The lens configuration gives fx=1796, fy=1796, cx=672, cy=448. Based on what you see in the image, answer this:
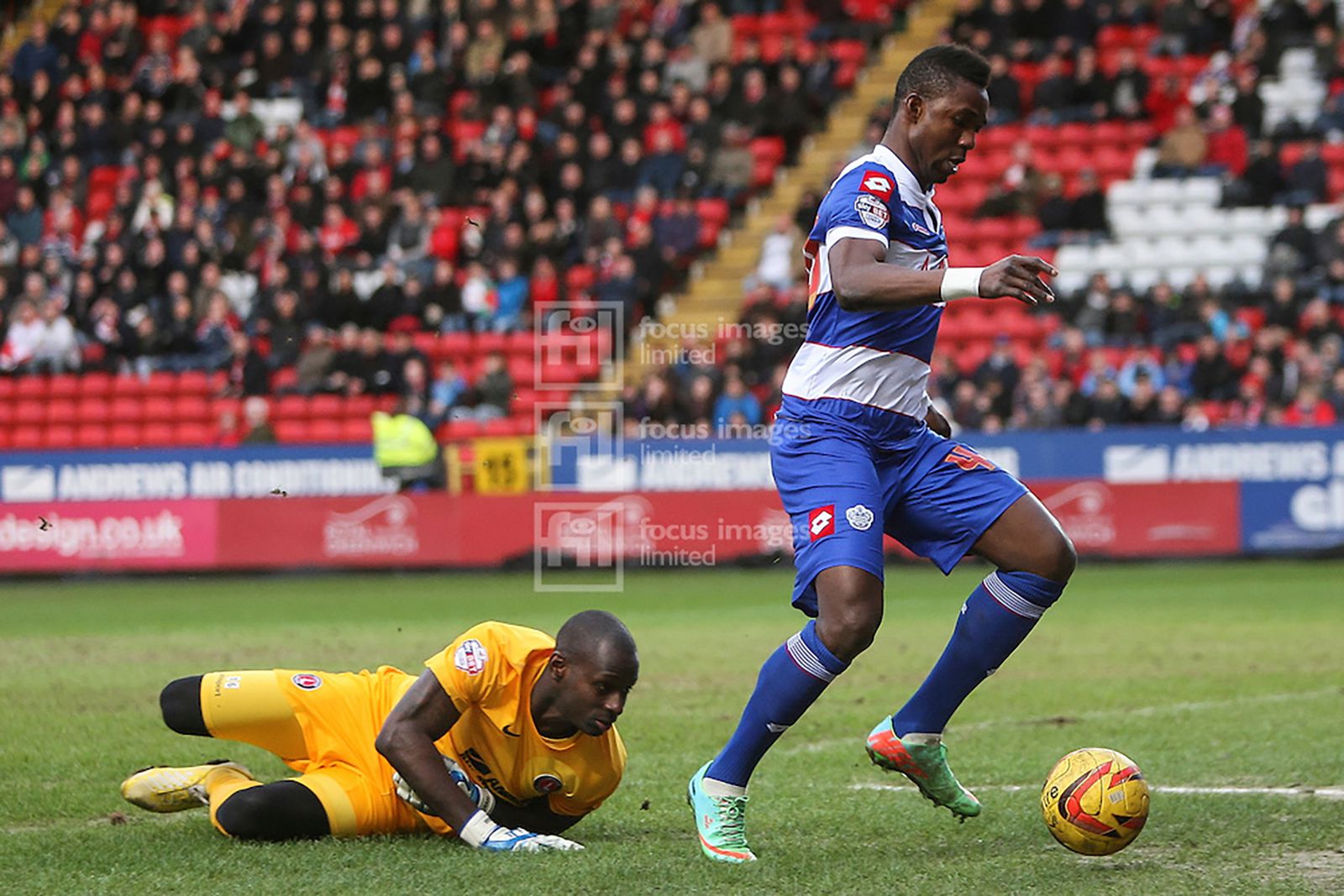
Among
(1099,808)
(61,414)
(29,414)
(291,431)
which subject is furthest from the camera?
(29,414)

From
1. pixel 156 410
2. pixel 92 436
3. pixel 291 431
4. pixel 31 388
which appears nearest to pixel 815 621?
pixel 291 431

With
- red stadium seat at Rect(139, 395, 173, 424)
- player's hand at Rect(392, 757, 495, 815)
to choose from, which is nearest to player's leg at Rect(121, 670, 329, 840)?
player's hand at Rect(392, 757, 495, 815)

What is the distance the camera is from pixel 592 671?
5531 millimetres

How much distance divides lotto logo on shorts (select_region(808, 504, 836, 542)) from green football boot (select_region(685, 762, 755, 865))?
87 cm

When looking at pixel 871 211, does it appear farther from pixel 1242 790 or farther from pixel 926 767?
pixel 1242 790

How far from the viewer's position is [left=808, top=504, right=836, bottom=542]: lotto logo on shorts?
18.8 ft

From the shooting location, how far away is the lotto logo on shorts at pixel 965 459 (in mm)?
6105

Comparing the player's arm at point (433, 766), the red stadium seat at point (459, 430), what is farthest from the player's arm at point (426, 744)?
the red stadium seat at point (459, 430)

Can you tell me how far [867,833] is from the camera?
6.09 m

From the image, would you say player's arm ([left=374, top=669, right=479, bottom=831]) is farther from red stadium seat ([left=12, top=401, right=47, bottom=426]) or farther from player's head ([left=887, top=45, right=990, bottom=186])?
red stadium seat ([left=12, top=401, right=47, bottom=426])

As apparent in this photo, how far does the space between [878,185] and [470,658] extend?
6.55ft

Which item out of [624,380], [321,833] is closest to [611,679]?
[321,833]

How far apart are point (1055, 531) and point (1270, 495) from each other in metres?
14.4

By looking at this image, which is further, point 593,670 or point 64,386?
point 64,386
